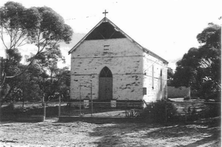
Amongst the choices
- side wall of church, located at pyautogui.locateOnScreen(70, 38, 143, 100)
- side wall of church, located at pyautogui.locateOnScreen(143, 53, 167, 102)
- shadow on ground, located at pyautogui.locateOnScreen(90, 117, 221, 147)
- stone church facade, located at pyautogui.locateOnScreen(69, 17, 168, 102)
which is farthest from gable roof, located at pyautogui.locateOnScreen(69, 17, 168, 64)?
shadow on ground, located at pyautogui.locateOnScreen(90, 117, 221, 147)

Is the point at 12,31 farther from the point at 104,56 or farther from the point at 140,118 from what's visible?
the point at 140,118

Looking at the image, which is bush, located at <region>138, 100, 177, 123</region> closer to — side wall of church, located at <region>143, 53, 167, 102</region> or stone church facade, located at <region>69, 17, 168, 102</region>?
stone church facade, located at <region>69, 17, 168, 102</region>

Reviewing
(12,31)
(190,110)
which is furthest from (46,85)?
(190,110)

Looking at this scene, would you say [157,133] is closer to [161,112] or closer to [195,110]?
[161,112]

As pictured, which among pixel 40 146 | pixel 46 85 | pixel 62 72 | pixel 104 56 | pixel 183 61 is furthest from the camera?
pixel 62 72

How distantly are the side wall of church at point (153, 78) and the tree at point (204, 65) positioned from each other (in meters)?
7.67

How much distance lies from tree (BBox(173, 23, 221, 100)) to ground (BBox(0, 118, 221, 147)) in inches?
126

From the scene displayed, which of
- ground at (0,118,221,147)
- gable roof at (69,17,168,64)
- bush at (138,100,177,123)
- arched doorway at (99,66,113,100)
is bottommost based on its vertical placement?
ground at (0,118,221,147)

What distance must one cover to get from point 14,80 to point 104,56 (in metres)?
9.23

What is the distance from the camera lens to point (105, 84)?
1102 inches

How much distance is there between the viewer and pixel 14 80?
25906 millimetres

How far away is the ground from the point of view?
11.7 metres

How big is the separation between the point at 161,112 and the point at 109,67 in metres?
11.8

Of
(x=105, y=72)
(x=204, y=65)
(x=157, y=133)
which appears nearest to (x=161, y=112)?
(x=157, y=133)
